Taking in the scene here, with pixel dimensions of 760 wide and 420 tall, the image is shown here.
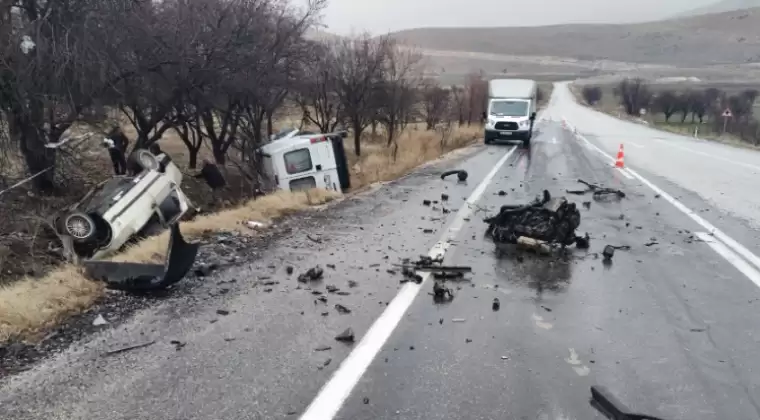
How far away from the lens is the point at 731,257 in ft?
23.5

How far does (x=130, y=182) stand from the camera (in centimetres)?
960

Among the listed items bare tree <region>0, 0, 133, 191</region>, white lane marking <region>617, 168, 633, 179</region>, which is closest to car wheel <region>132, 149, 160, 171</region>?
bare tree <region>0, 0, 133, 191</region>

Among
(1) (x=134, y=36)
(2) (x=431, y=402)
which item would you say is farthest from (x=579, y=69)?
(2) (x=431, y=402)

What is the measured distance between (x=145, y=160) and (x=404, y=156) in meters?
13.7

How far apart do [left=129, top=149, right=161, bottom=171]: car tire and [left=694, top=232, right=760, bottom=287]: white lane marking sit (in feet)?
28.6

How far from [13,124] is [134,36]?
403 centimetres

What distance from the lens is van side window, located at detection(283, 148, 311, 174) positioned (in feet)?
55.2

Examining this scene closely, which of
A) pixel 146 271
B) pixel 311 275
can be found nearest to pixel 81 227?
pixel 146 271

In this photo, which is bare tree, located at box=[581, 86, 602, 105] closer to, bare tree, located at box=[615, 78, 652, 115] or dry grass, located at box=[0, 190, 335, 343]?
bare tree, located at box=[615, 78, 652, 115]

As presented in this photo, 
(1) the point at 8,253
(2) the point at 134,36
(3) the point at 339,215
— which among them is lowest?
(1) the point at 8,253

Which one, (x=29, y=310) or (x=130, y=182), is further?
(x=130, y=182)

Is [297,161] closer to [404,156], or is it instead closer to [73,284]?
[404,156]

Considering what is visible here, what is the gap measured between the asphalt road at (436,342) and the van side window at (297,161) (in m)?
8.67

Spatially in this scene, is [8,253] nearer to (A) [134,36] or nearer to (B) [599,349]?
(A) [134,36]
